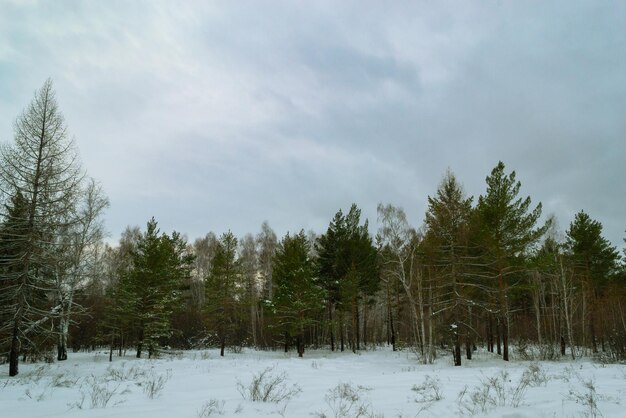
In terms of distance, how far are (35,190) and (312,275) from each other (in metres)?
20.9

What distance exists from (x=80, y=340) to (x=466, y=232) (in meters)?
36.7

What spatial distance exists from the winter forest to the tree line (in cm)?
9

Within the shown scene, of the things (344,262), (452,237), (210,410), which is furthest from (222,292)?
(210,410)

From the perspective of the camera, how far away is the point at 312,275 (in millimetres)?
32031

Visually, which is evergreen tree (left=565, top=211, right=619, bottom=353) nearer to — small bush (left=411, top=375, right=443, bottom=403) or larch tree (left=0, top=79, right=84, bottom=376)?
small bush (left=411, top=375, right=443, bottom=403)

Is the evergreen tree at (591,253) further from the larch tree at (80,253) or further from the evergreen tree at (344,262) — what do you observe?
the larch tree at (80,253)

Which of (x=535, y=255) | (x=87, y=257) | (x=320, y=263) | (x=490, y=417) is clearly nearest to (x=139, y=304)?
(x=87, y=257)

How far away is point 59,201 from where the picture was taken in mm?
16781

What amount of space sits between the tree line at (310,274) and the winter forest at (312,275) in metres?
0.09

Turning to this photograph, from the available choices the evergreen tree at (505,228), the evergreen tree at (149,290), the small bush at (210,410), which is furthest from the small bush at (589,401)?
the evergreen tree at (149,290)

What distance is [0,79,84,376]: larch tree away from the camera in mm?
15852

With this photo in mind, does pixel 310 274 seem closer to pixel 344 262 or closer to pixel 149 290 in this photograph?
pixel 344 262

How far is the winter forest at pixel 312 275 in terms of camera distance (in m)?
16.8

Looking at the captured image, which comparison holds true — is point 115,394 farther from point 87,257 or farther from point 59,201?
point 87,257
